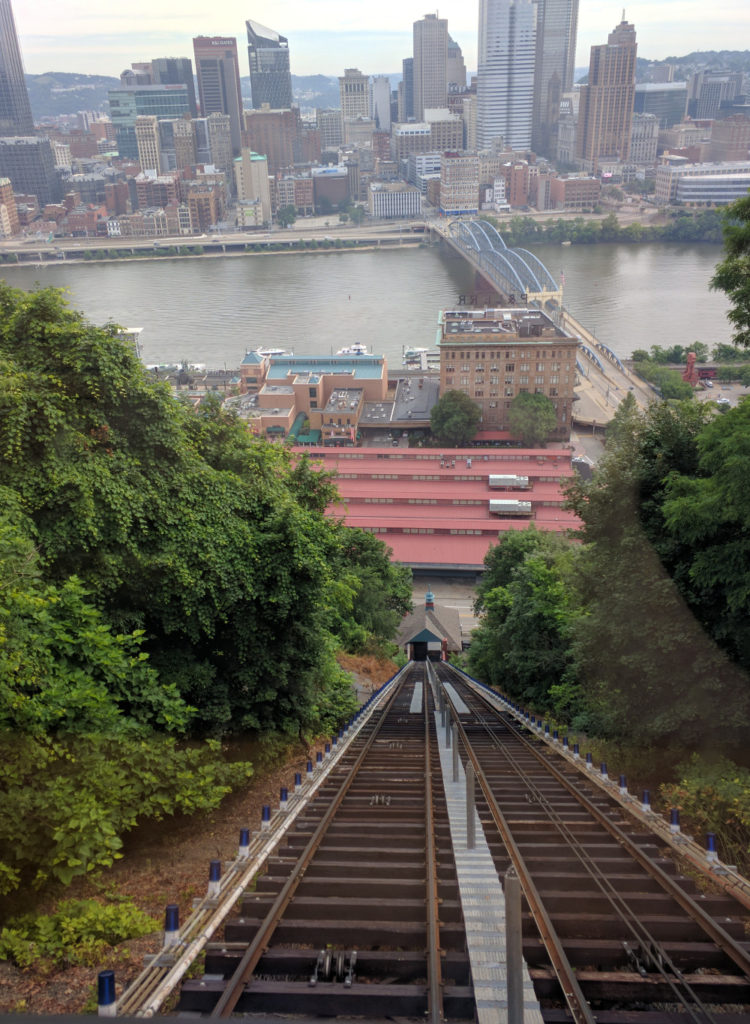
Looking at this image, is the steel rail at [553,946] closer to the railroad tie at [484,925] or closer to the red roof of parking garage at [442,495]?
the railroad tie at [484,925]

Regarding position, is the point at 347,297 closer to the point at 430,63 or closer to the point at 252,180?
the point at 252,180

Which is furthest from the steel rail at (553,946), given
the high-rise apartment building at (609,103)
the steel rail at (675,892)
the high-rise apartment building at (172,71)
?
the high-rise apartment building at (172,71)

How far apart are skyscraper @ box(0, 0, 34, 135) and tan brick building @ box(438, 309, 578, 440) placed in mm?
53746

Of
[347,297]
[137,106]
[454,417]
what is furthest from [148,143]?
[454,417]

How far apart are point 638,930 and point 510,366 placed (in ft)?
61.5

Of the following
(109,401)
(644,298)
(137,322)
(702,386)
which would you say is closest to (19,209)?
(137,322)

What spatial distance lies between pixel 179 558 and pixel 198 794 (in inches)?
40.6

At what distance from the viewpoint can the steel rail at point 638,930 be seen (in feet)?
4.36

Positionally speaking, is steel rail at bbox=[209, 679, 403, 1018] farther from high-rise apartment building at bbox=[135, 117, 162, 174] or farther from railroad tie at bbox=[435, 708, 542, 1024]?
high-rise apartment building at bbox=[135, 117, 162, 174]

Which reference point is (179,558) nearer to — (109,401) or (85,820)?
(109,401)

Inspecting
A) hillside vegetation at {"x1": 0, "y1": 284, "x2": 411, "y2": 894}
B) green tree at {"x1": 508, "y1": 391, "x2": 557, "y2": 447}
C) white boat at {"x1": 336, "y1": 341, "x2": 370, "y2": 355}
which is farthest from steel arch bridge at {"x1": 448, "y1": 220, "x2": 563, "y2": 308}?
hillside vegetation at {"x1": 0, "y1": 284, "x2": 411, "y2": 894}

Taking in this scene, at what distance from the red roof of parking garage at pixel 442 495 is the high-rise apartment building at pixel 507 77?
57237mm

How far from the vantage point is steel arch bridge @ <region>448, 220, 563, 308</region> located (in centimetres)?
2681

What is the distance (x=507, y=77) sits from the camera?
6588 centimetres
